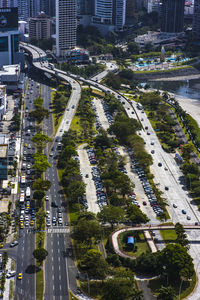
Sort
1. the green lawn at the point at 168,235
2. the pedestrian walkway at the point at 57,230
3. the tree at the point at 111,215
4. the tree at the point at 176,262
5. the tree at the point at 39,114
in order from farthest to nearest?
the tree at the point at 39,114 < the pedestrian walkway at the point at 57,230 < the tree at the point at 111,215 < the green lawn at the point at 168,235 < the tree at the point at 176,262

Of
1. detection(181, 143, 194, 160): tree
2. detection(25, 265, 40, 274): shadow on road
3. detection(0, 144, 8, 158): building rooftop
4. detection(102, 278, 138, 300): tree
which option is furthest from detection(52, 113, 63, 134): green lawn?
detection(102, 278, 138, 300): tree

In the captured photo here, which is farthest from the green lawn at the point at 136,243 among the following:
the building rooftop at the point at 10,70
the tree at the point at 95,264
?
the building rooftop at the point at 10,70

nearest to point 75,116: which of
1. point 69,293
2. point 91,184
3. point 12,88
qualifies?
point 12,88

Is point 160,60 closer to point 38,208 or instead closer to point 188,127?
point 188,127

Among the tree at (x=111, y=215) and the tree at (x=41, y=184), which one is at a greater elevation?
the tree at (x=41, y=184)

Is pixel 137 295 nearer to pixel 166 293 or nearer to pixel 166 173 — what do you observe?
pixel 166 293

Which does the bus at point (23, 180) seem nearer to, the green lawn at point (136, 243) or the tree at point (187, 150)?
the green lawn at point (136, 243)

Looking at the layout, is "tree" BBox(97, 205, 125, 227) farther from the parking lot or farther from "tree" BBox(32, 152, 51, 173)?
"tree" BBox(32, 152, 51, 173)
